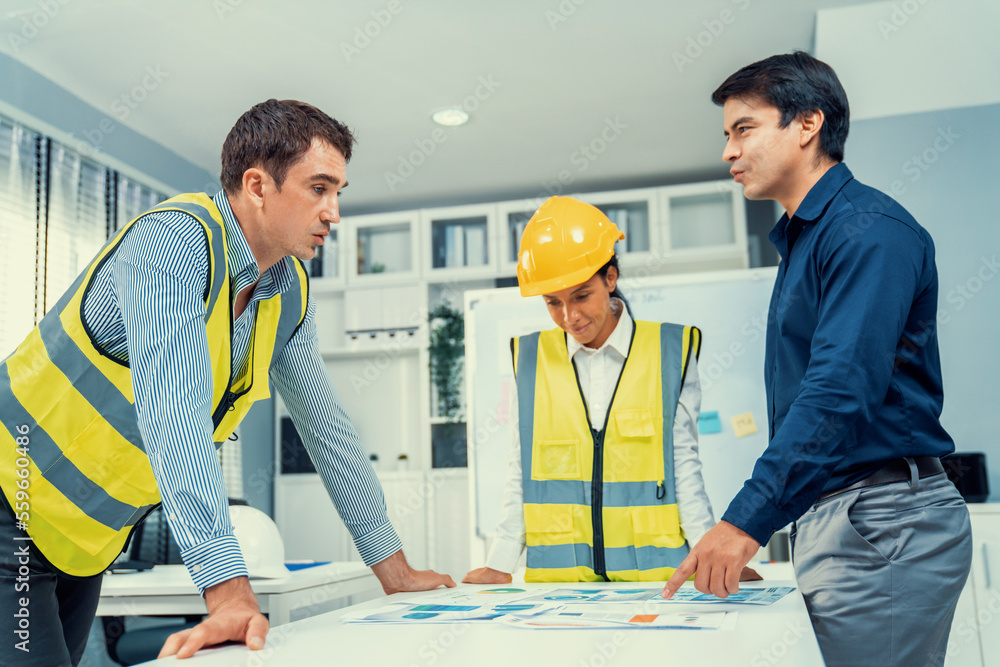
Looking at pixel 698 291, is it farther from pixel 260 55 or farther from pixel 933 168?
pixel 260 55

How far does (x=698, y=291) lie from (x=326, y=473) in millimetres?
2512

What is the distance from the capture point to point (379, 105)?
13.3 feet

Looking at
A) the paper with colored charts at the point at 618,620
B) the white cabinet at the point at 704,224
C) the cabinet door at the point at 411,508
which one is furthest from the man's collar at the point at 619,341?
the cabinet door at the point at 411,508

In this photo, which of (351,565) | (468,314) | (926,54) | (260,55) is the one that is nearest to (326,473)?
(351,565)

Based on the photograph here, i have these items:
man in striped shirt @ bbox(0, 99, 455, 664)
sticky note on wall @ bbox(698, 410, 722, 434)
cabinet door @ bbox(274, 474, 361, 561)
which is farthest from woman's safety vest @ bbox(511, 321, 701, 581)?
cabinet door @ bbox(274, 474, 361, 561)

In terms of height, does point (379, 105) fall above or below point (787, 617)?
above

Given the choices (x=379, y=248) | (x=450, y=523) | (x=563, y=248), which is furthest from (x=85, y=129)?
(x=563, y=248)

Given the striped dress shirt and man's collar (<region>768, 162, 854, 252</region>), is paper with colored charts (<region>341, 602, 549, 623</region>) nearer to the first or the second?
the striped dress shirt

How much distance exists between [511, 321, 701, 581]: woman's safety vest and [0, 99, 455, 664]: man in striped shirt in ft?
1.05

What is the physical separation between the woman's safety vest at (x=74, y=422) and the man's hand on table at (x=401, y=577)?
16.1 inches

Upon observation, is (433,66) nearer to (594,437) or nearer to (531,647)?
(594,437)

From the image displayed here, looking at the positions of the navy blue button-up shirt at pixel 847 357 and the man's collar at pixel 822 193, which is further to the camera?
the man's collar at pixel 822 193

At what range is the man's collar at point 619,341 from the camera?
178 centimetres

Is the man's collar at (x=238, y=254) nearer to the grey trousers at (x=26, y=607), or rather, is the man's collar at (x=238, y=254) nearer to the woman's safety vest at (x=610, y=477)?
the grey trousers at (x=26, y=607)
